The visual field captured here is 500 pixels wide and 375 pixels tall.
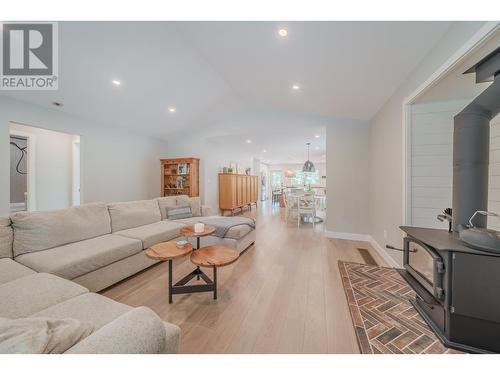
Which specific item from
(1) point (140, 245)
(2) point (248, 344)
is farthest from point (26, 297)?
(2) point (248, 344)

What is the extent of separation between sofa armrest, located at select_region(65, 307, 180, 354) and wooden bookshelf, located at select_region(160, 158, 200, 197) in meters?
4.75

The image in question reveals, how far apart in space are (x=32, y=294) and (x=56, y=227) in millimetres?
1156

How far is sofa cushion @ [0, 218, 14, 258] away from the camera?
69.7 inches

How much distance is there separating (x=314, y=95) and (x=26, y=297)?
394 centimetres

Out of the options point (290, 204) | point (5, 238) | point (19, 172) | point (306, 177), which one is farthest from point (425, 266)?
point (306, 177)

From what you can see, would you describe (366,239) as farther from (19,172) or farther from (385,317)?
(19,172)

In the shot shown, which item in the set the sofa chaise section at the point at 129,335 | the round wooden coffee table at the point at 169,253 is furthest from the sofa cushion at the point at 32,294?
the round wooden coffee table at the point at 169,253

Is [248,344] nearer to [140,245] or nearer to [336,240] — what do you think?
[140,245]

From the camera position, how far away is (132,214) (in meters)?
3.00

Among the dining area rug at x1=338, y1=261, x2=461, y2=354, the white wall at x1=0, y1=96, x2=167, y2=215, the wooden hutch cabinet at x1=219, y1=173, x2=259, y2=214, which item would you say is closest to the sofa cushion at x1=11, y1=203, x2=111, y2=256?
the white wall at x1=0, y1=96, x2=167, y2=215

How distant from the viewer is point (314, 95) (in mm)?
3195

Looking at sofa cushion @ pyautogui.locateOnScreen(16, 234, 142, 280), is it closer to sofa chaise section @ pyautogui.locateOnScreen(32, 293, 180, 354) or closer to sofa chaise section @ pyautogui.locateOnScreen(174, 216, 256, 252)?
sofa chaise section @ pyautogui.locateOnScreen(32, 293, 180, 354)

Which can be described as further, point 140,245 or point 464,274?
point 140,245
